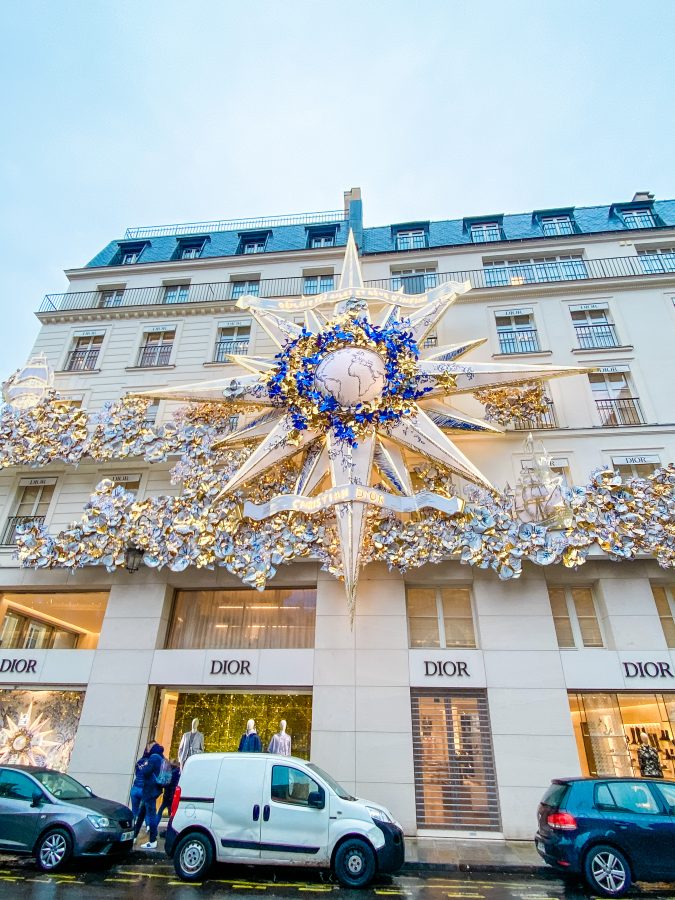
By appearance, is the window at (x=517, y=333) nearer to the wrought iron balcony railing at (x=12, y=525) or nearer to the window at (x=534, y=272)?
the window at (x=534, y=272)

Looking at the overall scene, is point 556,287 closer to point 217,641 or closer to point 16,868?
point 217,641

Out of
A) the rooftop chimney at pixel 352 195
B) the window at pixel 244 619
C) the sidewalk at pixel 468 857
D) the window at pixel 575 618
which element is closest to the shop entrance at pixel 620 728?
the window at pixel 575 618

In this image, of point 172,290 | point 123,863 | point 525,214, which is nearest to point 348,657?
point 123,863

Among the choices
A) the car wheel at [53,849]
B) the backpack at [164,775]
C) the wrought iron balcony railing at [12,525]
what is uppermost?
the wrought iron balcony railing at [12,525]

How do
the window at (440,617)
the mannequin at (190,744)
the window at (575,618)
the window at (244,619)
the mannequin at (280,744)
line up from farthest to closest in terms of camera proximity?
the window at (244,619), the window at (440,617), the window at (575,618), the mannequin at (190,744), the mannequin at (280,744)

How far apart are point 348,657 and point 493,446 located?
6.76 meters

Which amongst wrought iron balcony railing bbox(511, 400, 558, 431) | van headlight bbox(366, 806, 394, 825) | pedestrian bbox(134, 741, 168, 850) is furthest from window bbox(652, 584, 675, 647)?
pedestrian bbox(134, 741, 168, 850)

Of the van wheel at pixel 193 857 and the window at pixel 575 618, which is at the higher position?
the window at pixel 575 618

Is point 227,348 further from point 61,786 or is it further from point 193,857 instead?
point 193,857

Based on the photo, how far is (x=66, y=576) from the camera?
45.0ft

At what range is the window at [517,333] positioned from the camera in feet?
52.7

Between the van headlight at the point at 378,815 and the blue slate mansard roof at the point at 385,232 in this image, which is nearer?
the van headlight at the point at 378,815

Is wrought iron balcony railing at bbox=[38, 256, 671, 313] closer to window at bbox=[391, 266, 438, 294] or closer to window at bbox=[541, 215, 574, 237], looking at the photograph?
window at bbox=[391, 266, 438, 294]

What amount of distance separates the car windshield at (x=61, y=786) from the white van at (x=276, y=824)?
225 centimetres
